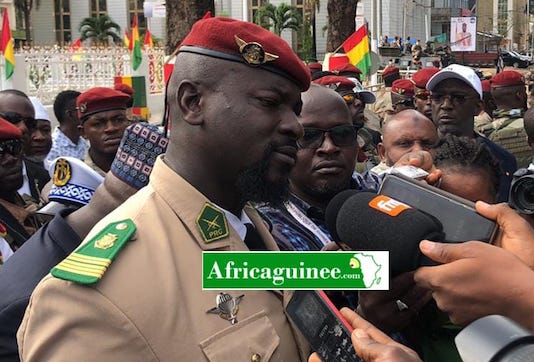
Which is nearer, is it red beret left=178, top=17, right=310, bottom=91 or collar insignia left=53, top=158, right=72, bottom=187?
red beret left=178, top=17, right=310, bottom=91

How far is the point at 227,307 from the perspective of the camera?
151cm

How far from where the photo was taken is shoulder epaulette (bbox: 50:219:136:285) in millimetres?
1405

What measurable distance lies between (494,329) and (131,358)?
0.79 meters

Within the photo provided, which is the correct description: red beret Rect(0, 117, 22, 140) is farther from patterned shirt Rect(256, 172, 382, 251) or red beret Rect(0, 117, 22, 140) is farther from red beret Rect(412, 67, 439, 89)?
red beret Rect(412, 67, 439, 89)

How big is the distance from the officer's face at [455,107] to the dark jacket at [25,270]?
294 cm

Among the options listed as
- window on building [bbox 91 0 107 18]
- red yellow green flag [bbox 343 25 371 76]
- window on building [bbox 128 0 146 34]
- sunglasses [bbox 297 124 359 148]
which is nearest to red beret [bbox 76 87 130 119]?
sunglasses [bbox 297 124 359 148]

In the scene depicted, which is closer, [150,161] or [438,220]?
[438,220]

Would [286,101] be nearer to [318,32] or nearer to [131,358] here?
[131,358]

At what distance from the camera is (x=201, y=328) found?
147cm

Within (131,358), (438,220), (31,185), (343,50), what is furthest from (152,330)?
(343,50)

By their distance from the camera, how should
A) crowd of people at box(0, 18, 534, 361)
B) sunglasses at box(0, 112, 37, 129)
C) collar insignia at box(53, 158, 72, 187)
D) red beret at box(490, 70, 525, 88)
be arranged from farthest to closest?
red beret at box(490, 70, 525, 88) < sunglasses at box(0, 112, 37, 129) < collar insignia at box(53, 158, 72, 187) < crowd of people at box(0, 18, 534, 361)

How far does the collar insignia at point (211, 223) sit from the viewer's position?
1614 millimetres

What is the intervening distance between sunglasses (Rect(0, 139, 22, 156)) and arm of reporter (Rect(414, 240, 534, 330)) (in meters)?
3.09

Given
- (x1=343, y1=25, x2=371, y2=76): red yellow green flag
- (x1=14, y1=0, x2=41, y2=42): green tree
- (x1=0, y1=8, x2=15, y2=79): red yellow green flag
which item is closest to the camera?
(x1=343, y1=25, x2=371, y2=76): red yellow green flag
